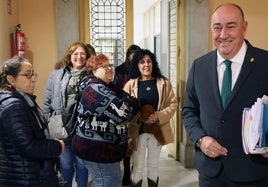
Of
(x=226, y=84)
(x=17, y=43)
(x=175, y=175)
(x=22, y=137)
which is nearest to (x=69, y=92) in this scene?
(x=17, y=43)

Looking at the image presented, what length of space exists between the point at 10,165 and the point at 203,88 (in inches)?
42.0

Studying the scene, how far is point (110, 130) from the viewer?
226 centimetres

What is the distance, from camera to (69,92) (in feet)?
9.45

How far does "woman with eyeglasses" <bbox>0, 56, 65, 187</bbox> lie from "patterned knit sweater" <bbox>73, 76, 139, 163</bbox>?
0.42 m

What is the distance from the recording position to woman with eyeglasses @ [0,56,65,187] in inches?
65.5

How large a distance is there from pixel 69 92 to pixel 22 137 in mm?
1244

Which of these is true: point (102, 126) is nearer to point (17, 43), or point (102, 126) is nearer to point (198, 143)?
point (198, 143)

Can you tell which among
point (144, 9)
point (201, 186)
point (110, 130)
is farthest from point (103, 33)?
point (144, 9)

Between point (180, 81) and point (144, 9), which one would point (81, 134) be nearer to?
point (180, 81)

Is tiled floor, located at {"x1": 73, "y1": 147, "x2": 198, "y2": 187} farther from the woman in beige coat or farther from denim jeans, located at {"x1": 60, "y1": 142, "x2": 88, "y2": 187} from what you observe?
denim jeans, located at {"x1": 60, "y1": 142, "x2": 88, "y2": 187}

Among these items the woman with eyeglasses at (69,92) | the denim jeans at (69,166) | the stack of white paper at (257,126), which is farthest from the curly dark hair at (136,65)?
the stack of white paper at (257,126)

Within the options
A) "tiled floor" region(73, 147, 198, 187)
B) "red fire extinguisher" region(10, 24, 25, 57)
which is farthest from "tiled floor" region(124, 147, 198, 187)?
"red fire extinguisher" region(10, 24, 25, 57)

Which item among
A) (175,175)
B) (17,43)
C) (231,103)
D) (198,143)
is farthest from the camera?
(175,175)

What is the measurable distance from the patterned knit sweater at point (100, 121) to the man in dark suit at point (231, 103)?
2.22 ft
